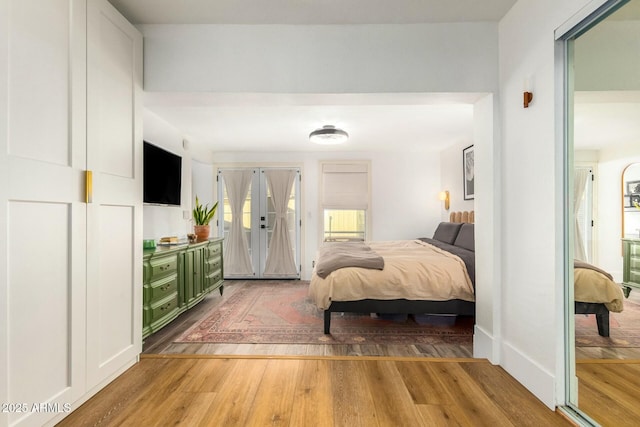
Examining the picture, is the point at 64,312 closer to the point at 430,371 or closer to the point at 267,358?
the point at 267,358

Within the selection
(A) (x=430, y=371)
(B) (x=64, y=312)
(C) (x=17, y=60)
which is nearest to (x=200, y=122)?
(C) (x=17, y=60)

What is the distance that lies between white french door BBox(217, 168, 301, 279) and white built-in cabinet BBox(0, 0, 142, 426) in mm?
3570

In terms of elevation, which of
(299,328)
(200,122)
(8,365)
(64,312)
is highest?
(200,122)

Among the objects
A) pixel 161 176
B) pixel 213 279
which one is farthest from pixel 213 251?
pixel 161 176

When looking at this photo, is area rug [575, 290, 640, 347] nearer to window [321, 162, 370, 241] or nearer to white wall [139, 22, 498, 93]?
white wall [139, 22, 498, 93]

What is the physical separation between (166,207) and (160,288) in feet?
4.55

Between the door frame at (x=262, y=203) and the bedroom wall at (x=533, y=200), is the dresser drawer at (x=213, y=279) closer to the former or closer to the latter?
the door frame at (x=262, y=203)

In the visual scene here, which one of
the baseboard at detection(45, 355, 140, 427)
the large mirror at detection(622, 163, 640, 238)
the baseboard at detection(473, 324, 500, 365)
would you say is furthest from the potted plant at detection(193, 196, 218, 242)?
the large mirror at detection(622, 163, 640, 238)

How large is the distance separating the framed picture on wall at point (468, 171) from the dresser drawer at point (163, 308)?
410 cm

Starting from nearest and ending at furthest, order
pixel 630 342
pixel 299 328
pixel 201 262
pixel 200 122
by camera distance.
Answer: pixel 630 342 → pixel 299 328 → pixel 201 262 → pixel 200 122

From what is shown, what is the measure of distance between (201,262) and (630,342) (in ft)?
12.0

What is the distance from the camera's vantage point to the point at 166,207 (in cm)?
390

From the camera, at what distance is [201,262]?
3.73 m

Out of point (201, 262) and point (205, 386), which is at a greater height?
point (201, 262)
